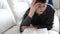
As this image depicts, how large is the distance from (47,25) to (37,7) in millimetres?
249

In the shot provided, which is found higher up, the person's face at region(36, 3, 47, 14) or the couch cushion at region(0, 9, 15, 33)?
the person's face at region(36, 3, 47, 14)

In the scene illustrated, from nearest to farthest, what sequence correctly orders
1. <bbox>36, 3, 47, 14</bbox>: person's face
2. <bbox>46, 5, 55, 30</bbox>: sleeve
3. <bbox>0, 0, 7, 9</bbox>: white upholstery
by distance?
<bbox>36, 3, 47, 14</bbox>: person's face, <bbox>46, 5, 55, 30</bbox>: sleeve, <bbox>0, 0, 7, 9</bbox>: white upholstery

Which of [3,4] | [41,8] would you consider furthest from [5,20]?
[41,8]

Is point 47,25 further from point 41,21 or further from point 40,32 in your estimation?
point 40,32

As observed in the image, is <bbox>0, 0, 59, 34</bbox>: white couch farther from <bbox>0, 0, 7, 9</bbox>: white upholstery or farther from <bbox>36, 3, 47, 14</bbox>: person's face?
<bbox>36, 3, 47, 14</bbox>: person's face

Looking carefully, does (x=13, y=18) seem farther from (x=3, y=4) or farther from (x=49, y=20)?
(x=49, y=20)

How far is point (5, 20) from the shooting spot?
5.51 ft

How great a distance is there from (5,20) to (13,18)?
168 mm

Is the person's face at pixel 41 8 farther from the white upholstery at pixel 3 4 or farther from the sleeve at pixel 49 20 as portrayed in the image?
the white upholstery at pixel 3 4

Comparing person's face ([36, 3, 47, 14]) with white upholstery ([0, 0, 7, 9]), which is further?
white upholstery ([0, 0, 7, 9])

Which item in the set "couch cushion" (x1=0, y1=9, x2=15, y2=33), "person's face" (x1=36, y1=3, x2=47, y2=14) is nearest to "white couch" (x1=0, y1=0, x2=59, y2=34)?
"couch cushion" (x1=0, y1=9, x2=15, y2=33)

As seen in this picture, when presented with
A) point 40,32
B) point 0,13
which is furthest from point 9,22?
point 40,32

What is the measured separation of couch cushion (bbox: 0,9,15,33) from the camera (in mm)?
1607

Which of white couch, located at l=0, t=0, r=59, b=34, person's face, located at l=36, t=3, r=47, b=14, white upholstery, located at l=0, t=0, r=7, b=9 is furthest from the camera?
white upholstery, located at l=0, t=0, r=7, b=9
